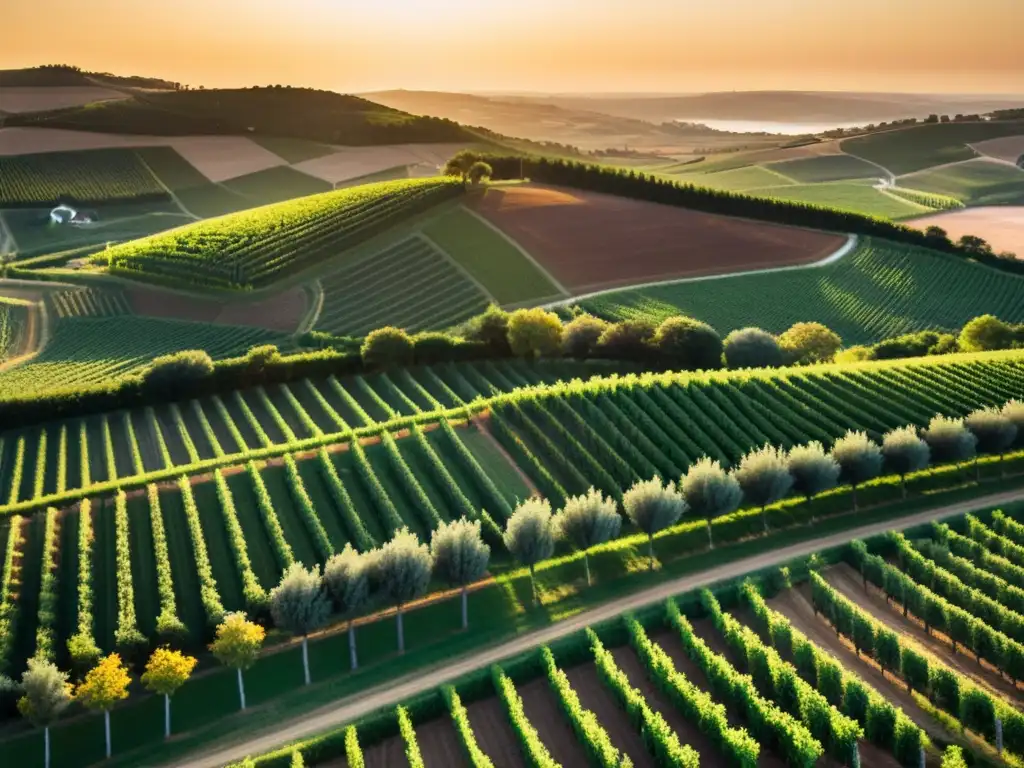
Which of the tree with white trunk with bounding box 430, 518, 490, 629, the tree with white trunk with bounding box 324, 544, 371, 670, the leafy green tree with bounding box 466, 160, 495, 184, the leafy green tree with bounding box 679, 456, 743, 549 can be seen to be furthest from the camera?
the leafy green tree with bounding box 466, 160, 495, 184

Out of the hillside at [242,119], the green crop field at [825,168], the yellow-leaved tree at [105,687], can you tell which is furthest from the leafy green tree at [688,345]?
the hillside at [242,119]

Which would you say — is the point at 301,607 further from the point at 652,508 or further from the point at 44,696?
the point at 652,508

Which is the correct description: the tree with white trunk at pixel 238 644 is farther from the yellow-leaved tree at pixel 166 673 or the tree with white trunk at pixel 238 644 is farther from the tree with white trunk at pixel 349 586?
the tree with white trunk at pixel 349 586

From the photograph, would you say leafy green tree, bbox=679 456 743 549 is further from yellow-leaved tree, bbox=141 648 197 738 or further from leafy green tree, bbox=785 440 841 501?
yellow-leaved tree, bbox=141 648 197 738

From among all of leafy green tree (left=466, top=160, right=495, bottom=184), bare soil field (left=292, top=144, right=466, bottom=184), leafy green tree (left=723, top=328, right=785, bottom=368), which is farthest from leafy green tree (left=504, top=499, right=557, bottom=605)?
bare soil field (left=292, top=144, right=466, bottom=184)

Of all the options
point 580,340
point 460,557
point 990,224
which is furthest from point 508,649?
point 990,224

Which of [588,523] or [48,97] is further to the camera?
[48,97]

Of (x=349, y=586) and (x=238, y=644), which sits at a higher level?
(x=349, y=586)
